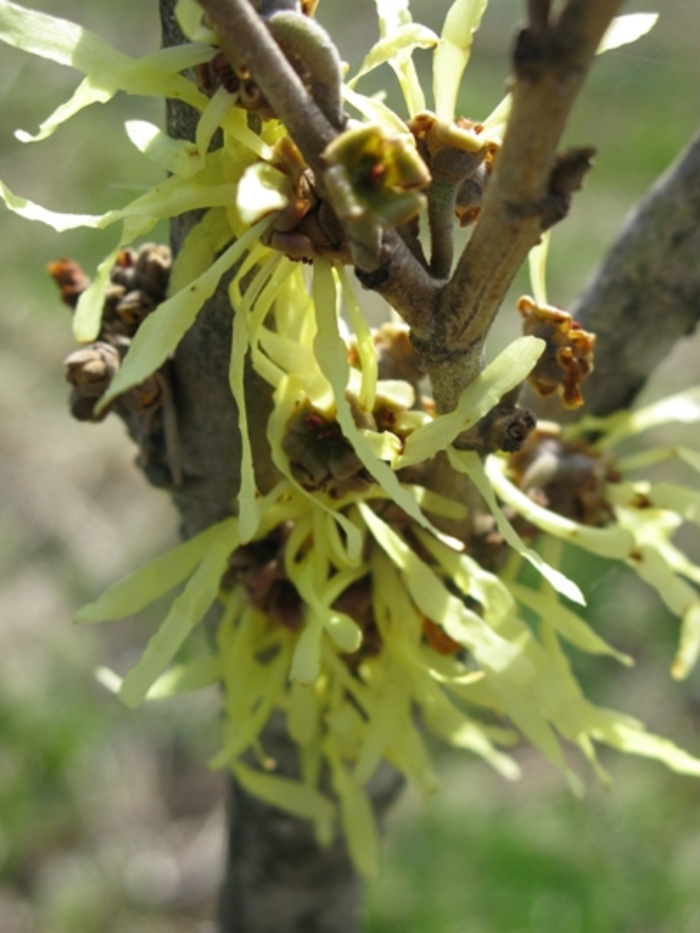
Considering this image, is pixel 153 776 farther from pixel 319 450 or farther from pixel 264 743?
pixel 319 450

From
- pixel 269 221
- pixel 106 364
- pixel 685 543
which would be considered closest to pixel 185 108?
pixel 269 221

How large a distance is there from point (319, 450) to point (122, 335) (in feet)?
0.68

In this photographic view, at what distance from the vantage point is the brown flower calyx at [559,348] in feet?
2.09

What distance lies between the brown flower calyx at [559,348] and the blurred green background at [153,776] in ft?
3.02

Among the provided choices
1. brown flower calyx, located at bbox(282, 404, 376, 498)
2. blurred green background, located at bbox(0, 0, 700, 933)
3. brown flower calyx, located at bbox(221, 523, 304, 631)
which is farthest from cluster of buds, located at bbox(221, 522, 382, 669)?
blurred green background, located at bbox(0, 0, 700, 933)

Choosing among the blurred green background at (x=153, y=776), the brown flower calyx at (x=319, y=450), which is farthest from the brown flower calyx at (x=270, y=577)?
the blurred green background at (x=153, y=776)

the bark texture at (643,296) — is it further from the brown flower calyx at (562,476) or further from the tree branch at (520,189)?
the tree branch at (520,189)

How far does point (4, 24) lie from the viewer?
54 centimetres

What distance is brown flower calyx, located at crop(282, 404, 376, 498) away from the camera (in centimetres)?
63

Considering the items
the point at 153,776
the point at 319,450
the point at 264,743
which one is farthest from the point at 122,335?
the point at 153,776

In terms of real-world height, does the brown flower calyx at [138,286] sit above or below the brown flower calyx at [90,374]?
above

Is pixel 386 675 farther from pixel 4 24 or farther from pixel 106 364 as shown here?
pixel 4 24

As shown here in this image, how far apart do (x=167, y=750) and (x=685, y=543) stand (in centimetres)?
130

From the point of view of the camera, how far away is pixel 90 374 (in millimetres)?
689
